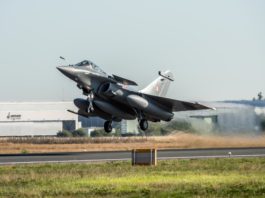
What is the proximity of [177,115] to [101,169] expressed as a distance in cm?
2224

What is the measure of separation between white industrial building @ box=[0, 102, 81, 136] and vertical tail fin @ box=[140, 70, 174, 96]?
180 feet

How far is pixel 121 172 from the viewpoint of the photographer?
27.2m

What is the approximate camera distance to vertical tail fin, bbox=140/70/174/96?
47922 mm

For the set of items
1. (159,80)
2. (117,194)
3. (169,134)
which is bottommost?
(117,194)

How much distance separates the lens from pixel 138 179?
2416 centimetres

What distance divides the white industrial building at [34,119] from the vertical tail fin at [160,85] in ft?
180

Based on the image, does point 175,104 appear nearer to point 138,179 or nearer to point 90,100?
point 90,100

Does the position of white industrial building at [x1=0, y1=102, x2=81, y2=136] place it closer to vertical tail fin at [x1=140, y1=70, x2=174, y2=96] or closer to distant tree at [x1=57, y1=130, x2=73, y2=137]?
distant tree at [x1=57, y1=130, x2=73, y2=137]

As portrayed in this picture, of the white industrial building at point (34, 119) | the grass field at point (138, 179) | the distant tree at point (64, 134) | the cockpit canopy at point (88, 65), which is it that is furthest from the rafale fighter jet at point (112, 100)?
the white industrial building at point (34, 119)

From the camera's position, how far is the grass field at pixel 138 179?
20.5 meters

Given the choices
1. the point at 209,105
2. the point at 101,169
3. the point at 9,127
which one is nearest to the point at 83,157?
the point at 101,169

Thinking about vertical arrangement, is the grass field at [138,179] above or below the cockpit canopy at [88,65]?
below

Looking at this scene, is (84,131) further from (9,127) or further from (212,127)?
(212,127)

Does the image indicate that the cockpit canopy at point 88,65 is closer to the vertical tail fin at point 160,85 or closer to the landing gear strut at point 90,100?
the landing gear strut at point 90,100
